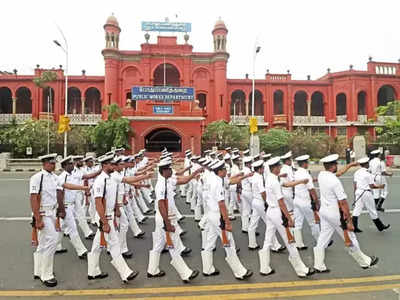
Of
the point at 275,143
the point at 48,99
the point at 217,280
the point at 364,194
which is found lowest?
the point at 217,280

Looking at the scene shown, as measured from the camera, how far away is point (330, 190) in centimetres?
421

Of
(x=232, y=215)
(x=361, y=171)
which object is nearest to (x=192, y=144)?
(x=232, y=215)

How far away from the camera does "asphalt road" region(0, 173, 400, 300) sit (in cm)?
Result: 363

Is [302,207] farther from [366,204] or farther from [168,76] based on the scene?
[168,76]

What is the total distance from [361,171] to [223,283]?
4429 mm

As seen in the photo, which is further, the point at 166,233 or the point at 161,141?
the point at 161,141

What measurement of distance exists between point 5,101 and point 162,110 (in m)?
18.9

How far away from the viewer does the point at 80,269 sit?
4477 mm

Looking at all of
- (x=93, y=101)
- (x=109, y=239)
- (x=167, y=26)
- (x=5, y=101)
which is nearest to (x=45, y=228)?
(x=109, y=239)

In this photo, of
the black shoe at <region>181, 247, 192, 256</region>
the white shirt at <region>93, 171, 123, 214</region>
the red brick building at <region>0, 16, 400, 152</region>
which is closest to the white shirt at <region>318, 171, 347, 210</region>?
the black shoe at <region>181, 247, 192, 256</region>

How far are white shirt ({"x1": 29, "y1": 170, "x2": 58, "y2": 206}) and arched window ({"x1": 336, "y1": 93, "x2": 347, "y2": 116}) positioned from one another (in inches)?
1280

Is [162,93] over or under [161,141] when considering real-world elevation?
over

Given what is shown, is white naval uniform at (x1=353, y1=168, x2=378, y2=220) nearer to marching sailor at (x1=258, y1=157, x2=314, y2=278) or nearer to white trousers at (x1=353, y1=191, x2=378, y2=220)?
white trousers at (x1=353, y1=191, x2=378, y2=220)

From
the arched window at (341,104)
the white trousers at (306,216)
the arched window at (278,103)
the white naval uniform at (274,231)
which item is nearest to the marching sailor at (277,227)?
the white naval uniform at (274,231)
